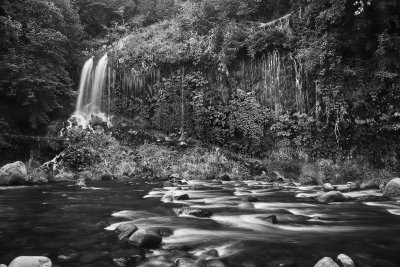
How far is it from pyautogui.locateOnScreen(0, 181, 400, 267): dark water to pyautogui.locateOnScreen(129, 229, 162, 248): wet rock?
127 mm

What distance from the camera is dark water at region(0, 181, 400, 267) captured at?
3.91 meters

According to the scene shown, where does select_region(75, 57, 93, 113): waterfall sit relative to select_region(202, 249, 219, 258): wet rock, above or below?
above

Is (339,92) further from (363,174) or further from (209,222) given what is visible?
(209,222)

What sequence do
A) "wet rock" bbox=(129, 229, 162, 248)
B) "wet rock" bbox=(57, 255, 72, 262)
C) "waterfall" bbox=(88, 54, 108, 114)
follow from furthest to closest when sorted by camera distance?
"waterfall" bbox=(88, 54, 108, 114) < "wet rock" bbox=(129, 229, 162, 248) < "wet rock" bbox=(57, 255, 72, 262)

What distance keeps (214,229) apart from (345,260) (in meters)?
2.08

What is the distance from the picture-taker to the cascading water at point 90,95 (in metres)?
18.2

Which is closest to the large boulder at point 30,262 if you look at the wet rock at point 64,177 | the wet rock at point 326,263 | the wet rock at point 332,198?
the wet rock at point 326,263

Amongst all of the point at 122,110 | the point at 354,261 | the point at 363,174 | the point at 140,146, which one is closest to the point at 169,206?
the point at 354,261

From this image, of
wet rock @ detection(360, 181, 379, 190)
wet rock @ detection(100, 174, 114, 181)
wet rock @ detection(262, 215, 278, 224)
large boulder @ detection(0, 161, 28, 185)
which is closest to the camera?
wet rock @ detection(262, 215, 278, 224)

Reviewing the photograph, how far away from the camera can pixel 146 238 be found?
418cm

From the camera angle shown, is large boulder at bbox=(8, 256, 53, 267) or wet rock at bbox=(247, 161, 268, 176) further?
wet rock at bbox=(247, 161, 268, 176)

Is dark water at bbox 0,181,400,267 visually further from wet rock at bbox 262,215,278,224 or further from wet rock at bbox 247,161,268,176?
wet rock at bbox 247,161,268,176

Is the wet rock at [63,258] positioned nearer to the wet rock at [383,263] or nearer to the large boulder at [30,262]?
the large boulder at [30,262]

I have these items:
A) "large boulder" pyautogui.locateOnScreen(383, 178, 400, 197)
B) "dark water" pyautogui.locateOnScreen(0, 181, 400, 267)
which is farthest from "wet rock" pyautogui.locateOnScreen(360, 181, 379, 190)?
"dark water" pyautogui.locateOnScreen(0, 181, 400, 267)
